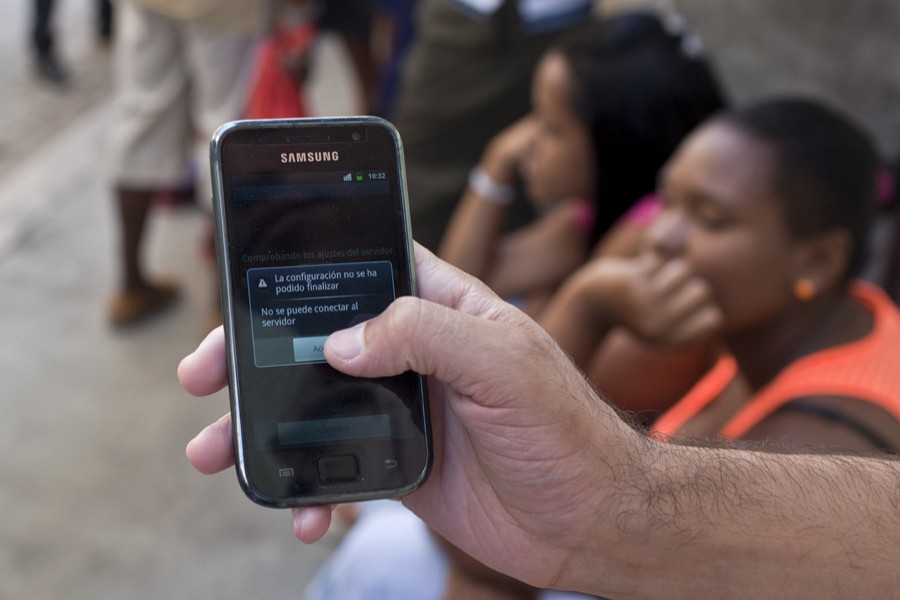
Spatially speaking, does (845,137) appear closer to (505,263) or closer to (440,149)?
(505,263)

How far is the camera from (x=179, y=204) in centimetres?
410

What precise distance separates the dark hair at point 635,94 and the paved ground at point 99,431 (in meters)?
1.28

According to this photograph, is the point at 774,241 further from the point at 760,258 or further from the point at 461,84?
the point at 461,84

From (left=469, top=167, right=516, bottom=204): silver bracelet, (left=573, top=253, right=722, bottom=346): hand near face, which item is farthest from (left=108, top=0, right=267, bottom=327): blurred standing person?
(left=573, top=253, right=722, bottom=346): hand near face

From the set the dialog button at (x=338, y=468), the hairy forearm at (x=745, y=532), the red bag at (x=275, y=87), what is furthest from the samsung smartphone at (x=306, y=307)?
the red bag at (x=275, y=87)

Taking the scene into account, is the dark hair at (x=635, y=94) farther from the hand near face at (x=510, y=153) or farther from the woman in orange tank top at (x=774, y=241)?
the woman in orange tank top at (x=774, y=241)

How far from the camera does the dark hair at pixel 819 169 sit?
1.81 meters

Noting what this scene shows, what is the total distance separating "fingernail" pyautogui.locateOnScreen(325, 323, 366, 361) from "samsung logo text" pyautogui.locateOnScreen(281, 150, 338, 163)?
0.73 ft

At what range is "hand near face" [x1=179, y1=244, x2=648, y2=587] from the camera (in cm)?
100

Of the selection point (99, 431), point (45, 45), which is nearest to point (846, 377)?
point (99, 431)

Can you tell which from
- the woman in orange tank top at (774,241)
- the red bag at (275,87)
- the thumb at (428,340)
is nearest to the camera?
the thumb at (428,340)

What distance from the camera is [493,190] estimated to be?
273cm

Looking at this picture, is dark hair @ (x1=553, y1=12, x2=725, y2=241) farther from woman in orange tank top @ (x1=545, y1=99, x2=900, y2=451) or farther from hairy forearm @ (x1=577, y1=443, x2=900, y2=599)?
hairy forearm @ (x1=577, y1=443, x2=900, y2=599)

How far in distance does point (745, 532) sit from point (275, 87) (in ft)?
7.77
